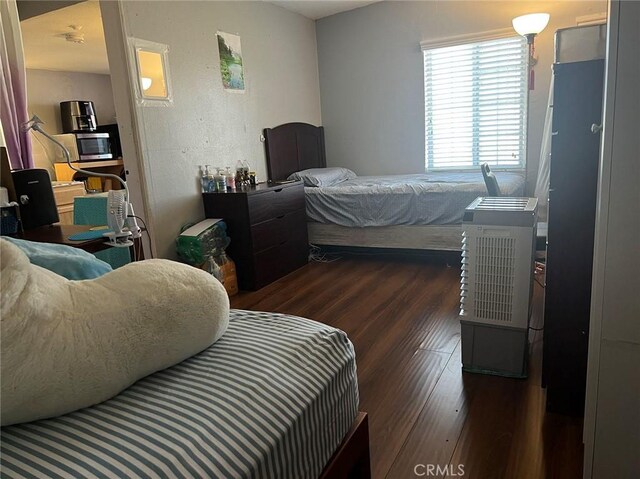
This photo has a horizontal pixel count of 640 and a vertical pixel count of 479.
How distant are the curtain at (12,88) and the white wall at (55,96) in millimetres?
3069

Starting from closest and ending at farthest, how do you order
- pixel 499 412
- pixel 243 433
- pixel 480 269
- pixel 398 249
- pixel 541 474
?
1. pixel 243 433
2. pixel 541 474
3. pixel 499 412
4. pixel 480 269
5. pixel 398 249

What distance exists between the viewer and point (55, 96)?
19.7 feet

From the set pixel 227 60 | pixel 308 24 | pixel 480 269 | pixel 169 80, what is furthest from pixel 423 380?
pixel 308 24

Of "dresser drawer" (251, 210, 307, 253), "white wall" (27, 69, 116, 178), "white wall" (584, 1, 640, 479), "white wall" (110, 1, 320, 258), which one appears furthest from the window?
"white wall" (27, 69, 116, 178)

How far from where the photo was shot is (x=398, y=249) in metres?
3.80

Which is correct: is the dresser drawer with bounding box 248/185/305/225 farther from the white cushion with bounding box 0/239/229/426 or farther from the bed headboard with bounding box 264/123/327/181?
the white cushion with bounding box 0/239/229/426

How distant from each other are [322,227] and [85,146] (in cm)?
360

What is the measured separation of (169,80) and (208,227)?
3.53ft

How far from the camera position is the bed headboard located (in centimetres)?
418

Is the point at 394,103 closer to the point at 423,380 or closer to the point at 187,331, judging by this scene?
the point at 423,380

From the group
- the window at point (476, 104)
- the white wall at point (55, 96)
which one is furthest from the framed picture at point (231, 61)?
the white wall at point (55, 96)

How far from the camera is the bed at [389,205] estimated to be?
352 cm

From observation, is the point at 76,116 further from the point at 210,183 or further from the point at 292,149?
the point at 210,183

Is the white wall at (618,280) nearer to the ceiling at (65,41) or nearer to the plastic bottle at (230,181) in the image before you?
the plastic bottle at (230,181)
